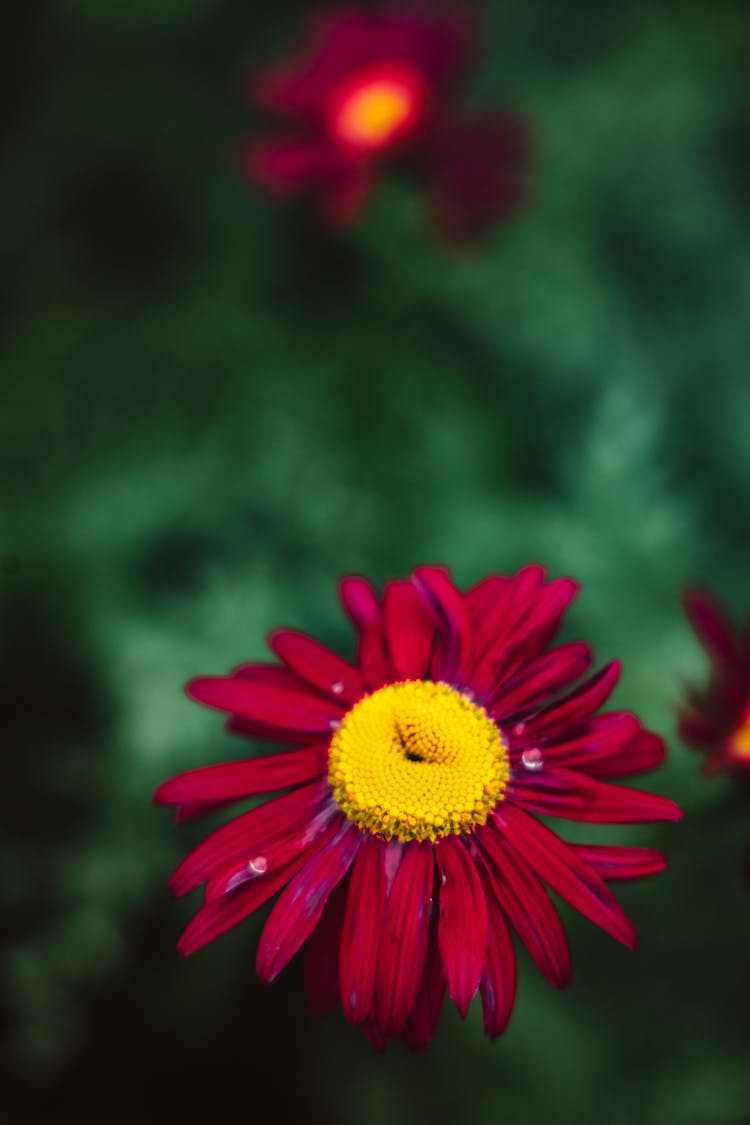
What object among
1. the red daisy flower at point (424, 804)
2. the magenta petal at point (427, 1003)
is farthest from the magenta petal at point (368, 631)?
the magenta petal at point (427, 1003)

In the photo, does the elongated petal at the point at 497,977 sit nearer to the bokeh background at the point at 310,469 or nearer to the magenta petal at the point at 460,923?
the magenta petal at the point at 460,923

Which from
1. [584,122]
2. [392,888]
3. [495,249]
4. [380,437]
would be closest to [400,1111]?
[392,888]

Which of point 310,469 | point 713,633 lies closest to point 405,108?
point 310,469

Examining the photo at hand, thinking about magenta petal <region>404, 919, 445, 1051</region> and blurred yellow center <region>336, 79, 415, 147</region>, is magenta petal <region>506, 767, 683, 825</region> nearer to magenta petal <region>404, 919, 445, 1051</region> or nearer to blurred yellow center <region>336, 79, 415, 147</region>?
magenta petal <region>404, 919, 445, 1051</region>

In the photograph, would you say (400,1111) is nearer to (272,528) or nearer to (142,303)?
(272,528)

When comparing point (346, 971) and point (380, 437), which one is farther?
point (380, 437)

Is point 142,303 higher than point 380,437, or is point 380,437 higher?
point 142,303
